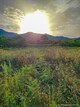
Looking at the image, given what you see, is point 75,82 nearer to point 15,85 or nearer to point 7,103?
point 15,85

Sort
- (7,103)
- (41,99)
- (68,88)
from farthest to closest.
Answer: (68,88) → (41,99) → (7,103)

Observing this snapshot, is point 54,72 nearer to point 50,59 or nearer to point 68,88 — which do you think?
point 68,88

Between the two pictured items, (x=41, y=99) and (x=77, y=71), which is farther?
(x=77, y=71)

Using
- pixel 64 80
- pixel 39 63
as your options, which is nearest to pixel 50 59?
pixel 39 63

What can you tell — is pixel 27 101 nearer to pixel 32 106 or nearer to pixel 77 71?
pixel 32 106

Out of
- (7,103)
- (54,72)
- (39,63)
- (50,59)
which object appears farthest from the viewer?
(50,59)

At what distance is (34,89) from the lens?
494 centimetres

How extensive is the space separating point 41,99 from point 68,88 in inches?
49.9

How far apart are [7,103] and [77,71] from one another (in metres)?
3.72

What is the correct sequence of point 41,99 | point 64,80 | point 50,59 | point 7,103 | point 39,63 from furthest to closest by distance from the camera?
point 50,59 < point 39,63 < point 64,80 < point 41,99 < point 7,103

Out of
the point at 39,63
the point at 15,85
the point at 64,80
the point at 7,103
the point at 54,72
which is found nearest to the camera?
the point at 7,103

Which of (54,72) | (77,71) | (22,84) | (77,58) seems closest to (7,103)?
(22,84)

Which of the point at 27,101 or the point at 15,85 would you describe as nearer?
the point at 27,101

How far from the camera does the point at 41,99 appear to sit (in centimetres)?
480
